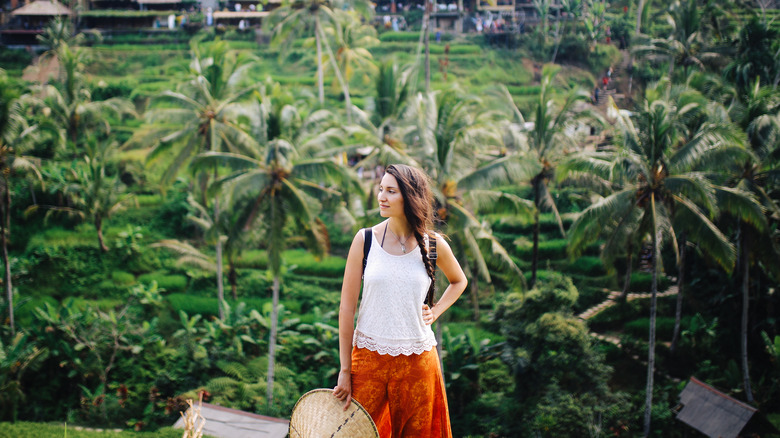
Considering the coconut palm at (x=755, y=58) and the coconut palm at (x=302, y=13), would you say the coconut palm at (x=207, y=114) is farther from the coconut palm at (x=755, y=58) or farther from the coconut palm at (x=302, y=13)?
the coconut palm at (x=755, y=58)

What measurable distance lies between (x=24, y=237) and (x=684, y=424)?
1744 cm

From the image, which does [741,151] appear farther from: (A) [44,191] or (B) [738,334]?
(A) [44,191]

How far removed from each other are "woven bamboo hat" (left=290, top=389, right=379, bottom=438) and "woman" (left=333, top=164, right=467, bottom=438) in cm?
6

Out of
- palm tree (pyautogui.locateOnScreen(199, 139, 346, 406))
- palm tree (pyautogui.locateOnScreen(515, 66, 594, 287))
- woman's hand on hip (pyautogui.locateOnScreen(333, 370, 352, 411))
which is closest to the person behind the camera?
woman's hand on hip (pyautogui.locateOnScreen(333, 370, 352, 411))

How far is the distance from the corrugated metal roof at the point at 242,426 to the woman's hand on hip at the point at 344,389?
5.83 metres

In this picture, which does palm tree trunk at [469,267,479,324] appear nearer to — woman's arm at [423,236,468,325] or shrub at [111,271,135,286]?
shrub at [111,271,135,286]

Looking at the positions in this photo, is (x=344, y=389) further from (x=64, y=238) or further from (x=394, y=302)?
(x=64, y=238)

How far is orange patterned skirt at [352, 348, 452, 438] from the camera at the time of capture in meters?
2.90

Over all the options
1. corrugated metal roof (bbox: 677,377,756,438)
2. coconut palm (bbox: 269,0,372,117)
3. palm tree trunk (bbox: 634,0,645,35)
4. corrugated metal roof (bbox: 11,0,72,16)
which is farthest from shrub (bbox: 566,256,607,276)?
corrugated metal roof (bbox: 11,0,72,16)

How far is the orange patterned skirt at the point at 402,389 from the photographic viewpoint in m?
2.90

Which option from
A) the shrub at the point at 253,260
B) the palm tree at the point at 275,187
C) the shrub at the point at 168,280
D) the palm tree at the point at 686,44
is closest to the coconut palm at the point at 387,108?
the palm tree at the point at 275,187

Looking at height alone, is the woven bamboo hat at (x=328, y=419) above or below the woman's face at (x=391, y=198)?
below

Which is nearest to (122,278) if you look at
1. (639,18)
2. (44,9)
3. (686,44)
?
(686,44)

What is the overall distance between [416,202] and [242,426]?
702cm
